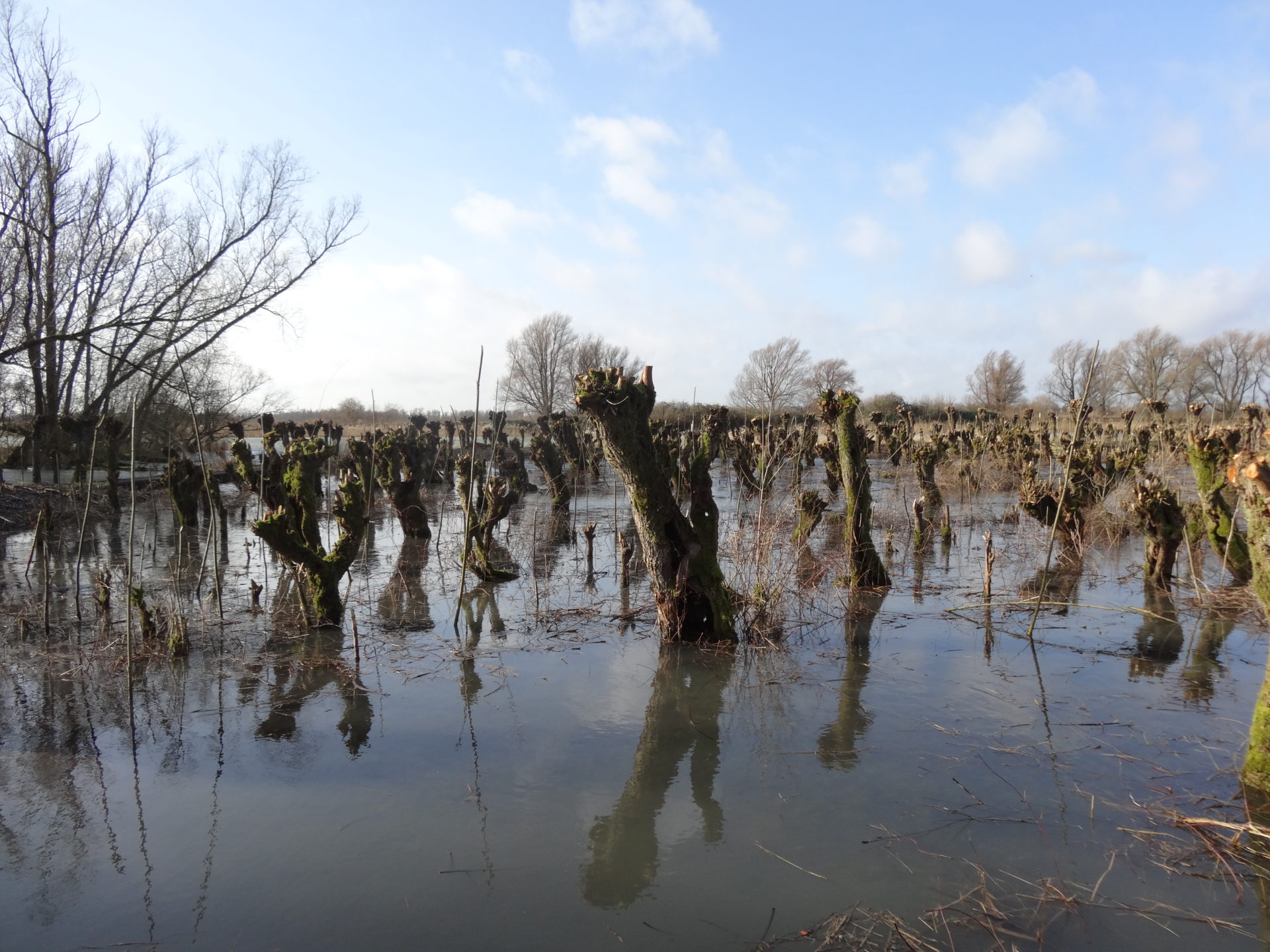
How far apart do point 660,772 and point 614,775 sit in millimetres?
293

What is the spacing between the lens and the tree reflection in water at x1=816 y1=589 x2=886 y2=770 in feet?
16.5

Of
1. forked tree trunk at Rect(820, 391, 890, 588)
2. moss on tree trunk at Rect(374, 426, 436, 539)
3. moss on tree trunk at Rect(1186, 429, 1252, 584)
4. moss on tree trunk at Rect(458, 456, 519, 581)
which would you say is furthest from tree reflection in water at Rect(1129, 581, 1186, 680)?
moss on tree trunk at Rect(374, 426, 436, 539)

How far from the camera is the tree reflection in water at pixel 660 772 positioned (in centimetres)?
383

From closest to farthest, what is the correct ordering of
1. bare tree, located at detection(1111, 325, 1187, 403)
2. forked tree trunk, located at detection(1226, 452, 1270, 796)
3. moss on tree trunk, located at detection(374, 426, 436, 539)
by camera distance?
forked tree trunk, located at detection(1226, 452, 1270, 796), moss on tree trunk, located at detection(374, 426, 436, 539), bare tree, located at detection(1111, 325, 1187, 403)

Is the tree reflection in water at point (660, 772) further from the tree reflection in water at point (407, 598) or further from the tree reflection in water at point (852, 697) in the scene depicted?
the tree reflection in water at point (407, 598)

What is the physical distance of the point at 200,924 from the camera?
3.46 meters

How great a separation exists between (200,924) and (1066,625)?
25.3ft

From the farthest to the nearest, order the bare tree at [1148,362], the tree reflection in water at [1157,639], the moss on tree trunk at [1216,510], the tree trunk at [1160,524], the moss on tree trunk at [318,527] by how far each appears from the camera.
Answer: the bare tree at [1148,362] < the tree trunk at [1160,524] < the moss on tree trunk at [1216,510] < the moss on tree trunk at [318,527] < the tree reflection in water at [1157,639]

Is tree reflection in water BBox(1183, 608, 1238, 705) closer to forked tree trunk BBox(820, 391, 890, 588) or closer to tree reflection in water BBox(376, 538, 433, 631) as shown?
forked tree trunk BBox(820, 391, 890, 588)

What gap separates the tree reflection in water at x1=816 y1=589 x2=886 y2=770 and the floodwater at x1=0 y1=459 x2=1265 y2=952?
0.10 feet

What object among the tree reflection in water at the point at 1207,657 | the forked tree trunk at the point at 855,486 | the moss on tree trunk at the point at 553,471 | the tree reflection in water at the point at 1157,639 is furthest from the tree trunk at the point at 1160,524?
the moss on tree trunk at the point at 553,471

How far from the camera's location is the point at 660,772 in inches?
193

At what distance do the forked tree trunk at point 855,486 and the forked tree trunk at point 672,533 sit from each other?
2371mm

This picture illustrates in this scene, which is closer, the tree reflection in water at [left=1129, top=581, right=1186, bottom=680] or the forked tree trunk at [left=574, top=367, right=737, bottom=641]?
the tree reflection in water at [left=1129, top=581, right=1186, bottom=680]
